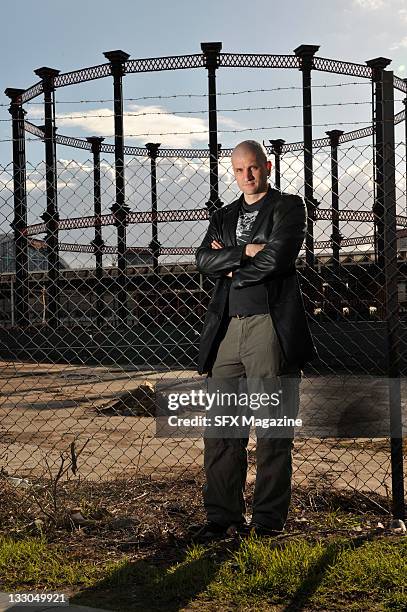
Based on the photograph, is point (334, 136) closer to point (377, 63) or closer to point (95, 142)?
point (377, 63)

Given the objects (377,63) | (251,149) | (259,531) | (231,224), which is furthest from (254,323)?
(377,63)

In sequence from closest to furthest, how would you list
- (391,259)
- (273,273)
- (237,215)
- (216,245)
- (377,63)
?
(273,273), (216,245), (237,215), (391,259), (377,63)

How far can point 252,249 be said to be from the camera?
12.9ft

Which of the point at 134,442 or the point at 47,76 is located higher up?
the point at 47,76

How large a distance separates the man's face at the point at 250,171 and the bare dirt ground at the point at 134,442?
1.94 metres

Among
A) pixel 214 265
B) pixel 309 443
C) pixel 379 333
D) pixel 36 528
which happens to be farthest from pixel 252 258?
pixel 379 333

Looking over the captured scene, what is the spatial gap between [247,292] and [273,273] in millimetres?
203

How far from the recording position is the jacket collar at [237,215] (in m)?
4.04

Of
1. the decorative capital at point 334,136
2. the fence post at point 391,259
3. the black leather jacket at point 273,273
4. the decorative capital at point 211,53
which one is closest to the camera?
the black leather jacket at point 273,273

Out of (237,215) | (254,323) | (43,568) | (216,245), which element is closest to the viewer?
(43,568)

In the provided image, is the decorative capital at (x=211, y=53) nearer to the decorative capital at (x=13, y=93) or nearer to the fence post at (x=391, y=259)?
the decorative capital at (x=13, y=93)

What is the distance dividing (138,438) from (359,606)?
4.60 m

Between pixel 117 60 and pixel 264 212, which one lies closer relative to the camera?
pixel 264 212

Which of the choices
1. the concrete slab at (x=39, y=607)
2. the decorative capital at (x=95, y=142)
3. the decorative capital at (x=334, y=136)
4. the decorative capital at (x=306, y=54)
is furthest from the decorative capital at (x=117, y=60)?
the concrete slab at (x=39, y=607)
